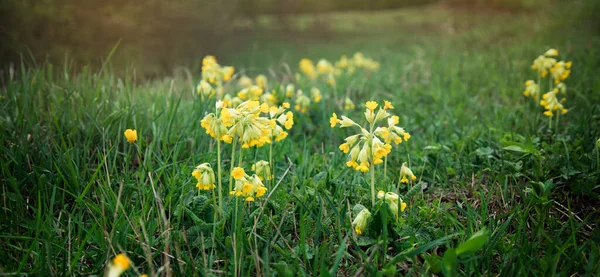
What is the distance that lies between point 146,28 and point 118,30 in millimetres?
801

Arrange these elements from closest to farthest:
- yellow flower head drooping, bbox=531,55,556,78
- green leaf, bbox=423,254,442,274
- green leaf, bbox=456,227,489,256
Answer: green leaf, bbox=456,227,489,256
green leaf, bbox=423,254,442,274
yellow flower head drooping, bbox=531,55,556,78

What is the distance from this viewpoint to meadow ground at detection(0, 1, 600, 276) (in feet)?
5.32

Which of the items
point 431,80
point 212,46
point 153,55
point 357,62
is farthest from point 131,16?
point 431,80

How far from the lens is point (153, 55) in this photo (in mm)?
10445

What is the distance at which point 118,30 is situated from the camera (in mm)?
9461

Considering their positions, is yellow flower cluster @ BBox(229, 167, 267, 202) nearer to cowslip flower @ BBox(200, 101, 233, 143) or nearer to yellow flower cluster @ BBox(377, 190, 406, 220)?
cowslip flower @ BBox(200, 101, 233, 143)

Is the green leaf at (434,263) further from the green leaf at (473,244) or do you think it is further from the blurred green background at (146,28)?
the blurred green background at (146,28)

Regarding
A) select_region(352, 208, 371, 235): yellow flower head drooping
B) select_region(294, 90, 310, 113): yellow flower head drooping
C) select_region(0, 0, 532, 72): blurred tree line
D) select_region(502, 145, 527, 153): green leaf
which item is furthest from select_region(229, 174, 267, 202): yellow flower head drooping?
select_region(0, 0, 532, 72): blurred tree line

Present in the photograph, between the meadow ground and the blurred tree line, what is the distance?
18.7ft

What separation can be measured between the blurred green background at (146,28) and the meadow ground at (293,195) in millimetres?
3943

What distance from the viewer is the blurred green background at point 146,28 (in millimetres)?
8369

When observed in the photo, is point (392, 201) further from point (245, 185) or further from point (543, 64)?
point (543, 64)

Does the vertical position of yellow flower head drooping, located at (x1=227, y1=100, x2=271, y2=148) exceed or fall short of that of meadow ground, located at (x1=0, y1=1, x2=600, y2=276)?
it exceeds it

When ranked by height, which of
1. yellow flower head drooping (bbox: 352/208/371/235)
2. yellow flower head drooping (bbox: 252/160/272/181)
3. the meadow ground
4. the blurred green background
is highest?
yellow flower head drooping (bbox: 252/160/272/181)
